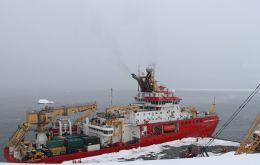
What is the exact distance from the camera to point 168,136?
35031 millimetres

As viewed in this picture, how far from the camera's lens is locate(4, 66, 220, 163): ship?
95.5 feet

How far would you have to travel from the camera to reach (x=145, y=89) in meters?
38.4

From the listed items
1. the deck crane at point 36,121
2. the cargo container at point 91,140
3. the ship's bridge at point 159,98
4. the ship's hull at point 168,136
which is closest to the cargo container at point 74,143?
the cargo container at point 91,140

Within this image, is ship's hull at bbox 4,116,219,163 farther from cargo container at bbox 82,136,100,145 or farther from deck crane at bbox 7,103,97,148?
deck crane at bbox 7,103,97,148

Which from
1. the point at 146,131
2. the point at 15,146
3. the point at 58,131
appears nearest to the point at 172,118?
the point at 146,131

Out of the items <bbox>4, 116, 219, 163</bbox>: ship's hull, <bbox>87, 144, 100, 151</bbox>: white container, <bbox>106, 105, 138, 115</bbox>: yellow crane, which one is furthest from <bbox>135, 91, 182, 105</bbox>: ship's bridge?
<bbox>87, 144, 100, 151</bbox>: white container

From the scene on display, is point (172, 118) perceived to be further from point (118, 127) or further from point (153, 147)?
point (118, 127)

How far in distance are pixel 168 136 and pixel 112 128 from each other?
7627 millimetres

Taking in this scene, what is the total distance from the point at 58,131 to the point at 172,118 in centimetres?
1392

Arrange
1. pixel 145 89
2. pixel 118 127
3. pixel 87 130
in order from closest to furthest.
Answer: pixel 118 127 < pixel 87 130 < pixel 145 89

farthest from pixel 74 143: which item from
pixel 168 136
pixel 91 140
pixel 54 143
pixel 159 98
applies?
pixel 159 98

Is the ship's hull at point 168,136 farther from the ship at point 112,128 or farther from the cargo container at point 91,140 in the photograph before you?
the cargo container at point 91,140

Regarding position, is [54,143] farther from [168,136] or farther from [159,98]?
[159,98]

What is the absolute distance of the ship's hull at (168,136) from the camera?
28.3 m
